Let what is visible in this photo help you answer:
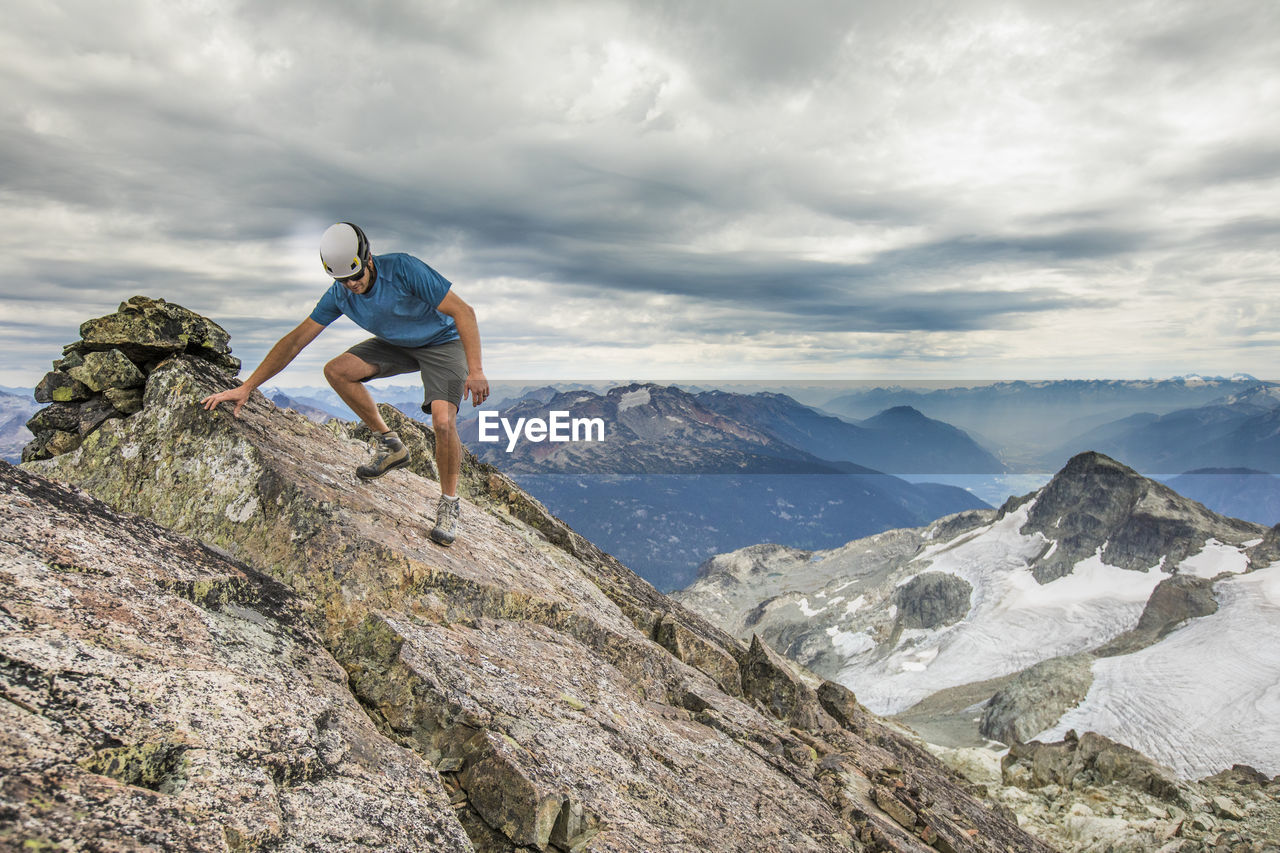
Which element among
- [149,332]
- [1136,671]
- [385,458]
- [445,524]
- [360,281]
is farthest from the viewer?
[1136,671]

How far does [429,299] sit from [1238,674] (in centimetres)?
17036

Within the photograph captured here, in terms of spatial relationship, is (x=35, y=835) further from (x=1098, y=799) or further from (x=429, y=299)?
(x=1098, y=799)

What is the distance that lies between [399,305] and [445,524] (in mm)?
4935

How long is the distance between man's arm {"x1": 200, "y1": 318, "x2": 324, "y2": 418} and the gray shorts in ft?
3.91

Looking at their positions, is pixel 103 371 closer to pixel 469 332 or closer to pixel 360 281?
pixel 360 281

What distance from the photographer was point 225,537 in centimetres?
1148

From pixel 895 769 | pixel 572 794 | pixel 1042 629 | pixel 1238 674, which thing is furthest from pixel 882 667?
pixel 572 794

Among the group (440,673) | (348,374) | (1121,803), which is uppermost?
(348,374)

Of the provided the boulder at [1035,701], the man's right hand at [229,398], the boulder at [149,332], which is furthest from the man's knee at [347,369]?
the boulder at [1035,701]

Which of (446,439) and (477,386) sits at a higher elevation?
(477,386)

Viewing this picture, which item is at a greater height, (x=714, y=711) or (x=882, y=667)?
(x=714, y=711)

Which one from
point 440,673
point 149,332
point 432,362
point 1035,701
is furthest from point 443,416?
point 1035,701

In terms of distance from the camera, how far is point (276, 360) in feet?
41.8

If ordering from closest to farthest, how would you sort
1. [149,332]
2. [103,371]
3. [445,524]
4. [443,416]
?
[443,416] < [103,371] < [149,332] < [445,524]
